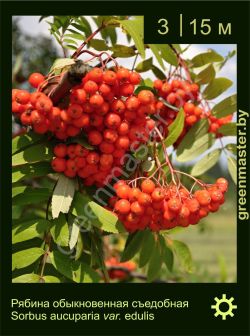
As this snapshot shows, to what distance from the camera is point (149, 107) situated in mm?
1520

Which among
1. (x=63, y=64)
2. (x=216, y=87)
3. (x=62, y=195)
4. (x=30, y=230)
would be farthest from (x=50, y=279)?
(x=216, y=87)

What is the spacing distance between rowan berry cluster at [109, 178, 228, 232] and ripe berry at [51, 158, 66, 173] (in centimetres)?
19

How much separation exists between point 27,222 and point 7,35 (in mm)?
753

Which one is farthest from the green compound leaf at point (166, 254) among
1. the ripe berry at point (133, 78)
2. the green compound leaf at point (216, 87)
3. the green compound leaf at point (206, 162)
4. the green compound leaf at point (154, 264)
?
the ripe berry at point (133, 78)

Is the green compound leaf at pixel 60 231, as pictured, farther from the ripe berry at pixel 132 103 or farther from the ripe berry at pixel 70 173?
the ripe berry at pixel 132 103

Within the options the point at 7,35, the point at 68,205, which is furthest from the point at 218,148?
the point at 7,35

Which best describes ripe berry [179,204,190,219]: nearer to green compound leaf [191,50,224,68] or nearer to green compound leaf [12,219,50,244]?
green compound leaf [12,219,50,244]

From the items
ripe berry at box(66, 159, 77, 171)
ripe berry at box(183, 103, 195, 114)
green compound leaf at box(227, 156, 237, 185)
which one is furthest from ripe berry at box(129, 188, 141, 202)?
green compound leaf at box(227, 156, 237, 185)

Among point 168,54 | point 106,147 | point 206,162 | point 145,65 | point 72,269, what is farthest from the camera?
point 206,162

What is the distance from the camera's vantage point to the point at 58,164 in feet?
5.19

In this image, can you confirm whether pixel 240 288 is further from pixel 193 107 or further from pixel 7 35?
pixel 7 35

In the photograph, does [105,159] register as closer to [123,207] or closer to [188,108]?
[123,207]

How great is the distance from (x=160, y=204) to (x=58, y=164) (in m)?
0.37

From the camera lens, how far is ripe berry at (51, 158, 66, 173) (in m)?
1.58
